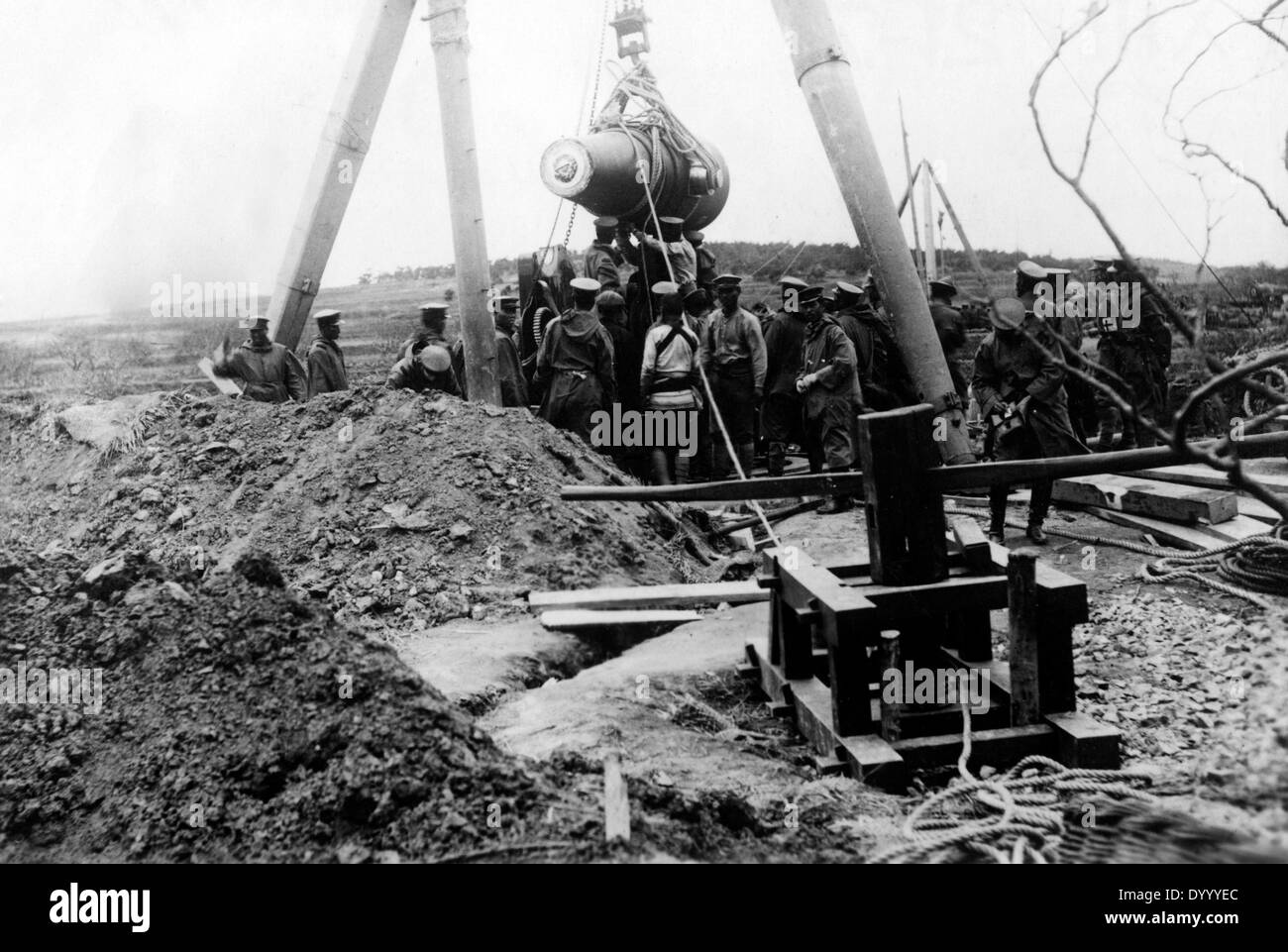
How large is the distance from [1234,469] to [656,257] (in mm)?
7843

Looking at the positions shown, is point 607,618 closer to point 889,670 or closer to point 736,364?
point 889,670

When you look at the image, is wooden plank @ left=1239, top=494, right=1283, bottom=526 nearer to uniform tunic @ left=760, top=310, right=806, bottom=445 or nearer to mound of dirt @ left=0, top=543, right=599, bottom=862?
uniform tunic @ left=760, top=310, right=806, bottom=445

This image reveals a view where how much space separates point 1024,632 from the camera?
3496mm

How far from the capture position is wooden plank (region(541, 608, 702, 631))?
17.0 feet

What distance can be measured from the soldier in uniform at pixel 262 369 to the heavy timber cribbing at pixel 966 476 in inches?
256

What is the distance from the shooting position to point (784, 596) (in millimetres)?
3994

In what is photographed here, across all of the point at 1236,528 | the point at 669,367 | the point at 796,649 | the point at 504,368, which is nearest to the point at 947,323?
the point at 669,367

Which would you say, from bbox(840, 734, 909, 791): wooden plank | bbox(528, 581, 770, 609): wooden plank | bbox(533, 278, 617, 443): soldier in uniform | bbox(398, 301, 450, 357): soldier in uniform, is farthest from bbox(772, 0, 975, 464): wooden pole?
bbox(840, 734, 909, 791): wooden plank

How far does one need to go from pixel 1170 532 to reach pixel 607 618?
3702 millimetres

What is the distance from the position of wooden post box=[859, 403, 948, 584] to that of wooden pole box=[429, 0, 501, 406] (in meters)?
5.45

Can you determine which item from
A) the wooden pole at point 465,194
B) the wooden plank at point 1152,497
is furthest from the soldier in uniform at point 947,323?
the wooden pole at point 465,194

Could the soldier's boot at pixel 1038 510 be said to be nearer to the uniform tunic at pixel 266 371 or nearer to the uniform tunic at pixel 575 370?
the uniform tunic at pixel 575 370
